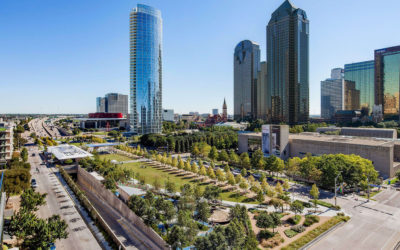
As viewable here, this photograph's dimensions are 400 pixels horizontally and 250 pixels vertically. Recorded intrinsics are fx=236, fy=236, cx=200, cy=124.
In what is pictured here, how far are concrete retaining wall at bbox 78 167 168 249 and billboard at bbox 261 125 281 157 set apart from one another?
160ft

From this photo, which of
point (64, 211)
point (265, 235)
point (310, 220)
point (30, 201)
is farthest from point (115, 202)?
point (310, 220)

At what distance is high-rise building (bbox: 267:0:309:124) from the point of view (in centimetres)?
17262

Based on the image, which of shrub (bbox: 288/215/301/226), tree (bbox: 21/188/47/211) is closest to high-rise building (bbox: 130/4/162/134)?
tree (bbox: 21/188/47/211)

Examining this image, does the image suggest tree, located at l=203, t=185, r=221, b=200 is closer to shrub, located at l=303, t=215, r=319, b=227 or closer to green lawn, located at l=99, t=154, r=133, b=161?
shrub, located at l=303, t=215, r=319, b=227

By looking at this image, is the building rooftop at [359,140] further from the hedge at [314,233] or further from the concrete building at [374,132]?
the hedge at [314,233]

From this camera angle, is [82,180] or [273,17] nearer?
[82,180]

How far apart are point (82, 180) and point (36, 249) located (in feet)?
142

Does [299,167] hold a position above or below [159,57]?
below

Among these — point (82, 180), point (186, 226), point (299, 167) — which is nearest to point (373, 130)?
point (299, 167)

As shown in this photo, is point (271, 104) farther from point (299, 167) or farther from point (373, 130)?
point (299, 167)

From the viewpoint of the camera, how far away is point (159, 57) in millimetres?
156875

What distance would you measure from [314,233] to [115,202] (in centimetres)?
3647

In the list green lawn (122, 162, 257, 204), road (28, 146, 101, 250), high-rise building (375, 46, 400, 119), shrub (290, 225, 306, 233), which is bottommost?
road (28, 146, 101, 250)

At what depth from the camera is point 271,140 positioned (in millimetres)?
77312
